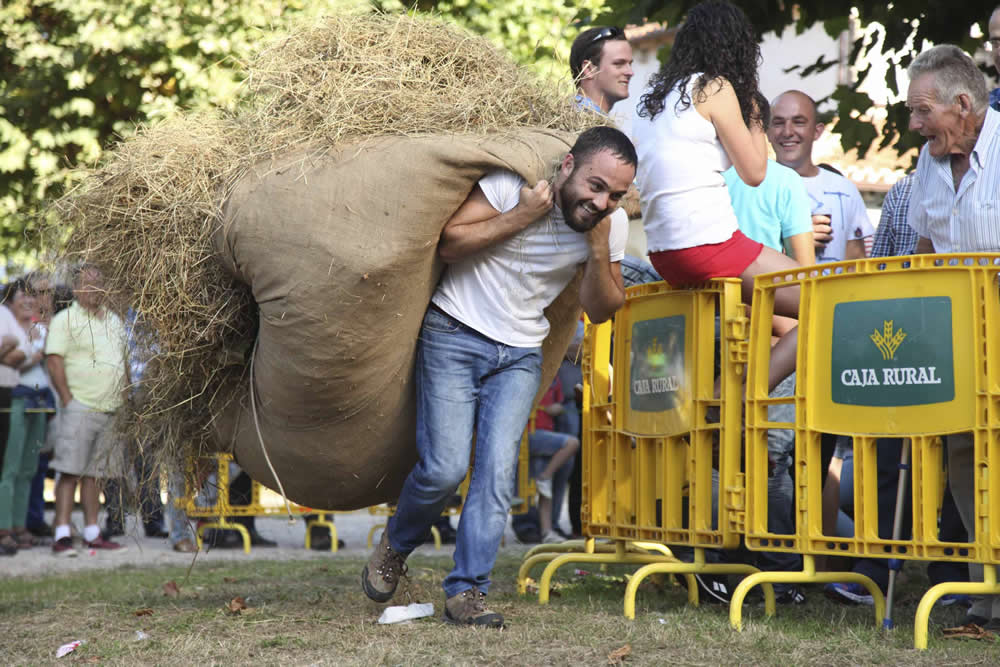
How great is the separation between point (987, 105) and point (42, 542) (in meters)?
8.62

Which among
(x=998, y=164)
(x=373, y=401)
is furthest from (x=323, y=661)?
(x=998, y=164)

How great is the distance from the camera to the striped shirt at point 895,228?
6.26m

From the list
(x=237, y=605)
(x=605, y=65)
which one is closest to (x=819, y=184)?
(x=605, y=65)

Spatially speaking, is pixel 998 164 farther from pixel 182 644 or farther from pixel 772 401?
pixel 182 644

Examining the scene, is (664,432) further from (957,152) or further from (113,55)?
(113,55)

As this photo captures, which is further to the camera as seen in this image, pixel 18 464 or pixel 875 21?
pixel 18 464

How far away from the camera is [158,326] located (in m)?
4.89

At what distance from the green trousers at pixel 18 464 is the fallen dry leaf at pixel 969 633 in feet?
25.6

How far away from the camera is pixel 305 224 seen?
14.9ft

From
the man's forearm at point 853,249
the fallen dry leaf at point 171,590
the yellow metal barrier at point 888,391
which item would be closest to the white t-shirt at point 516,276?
the yellow metal barrier at point 888,391

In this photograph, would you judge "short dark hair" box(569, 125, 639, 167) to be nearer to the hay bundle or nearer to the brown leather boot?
the hay bundle

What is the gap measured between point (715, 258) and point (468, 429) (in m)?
1.21

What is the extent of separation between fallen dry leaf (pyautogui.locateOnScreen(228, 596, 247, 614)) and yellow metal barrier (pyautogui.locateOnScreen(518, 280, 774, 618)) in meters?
1.27

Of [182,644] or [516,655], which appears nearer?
[516,655]
